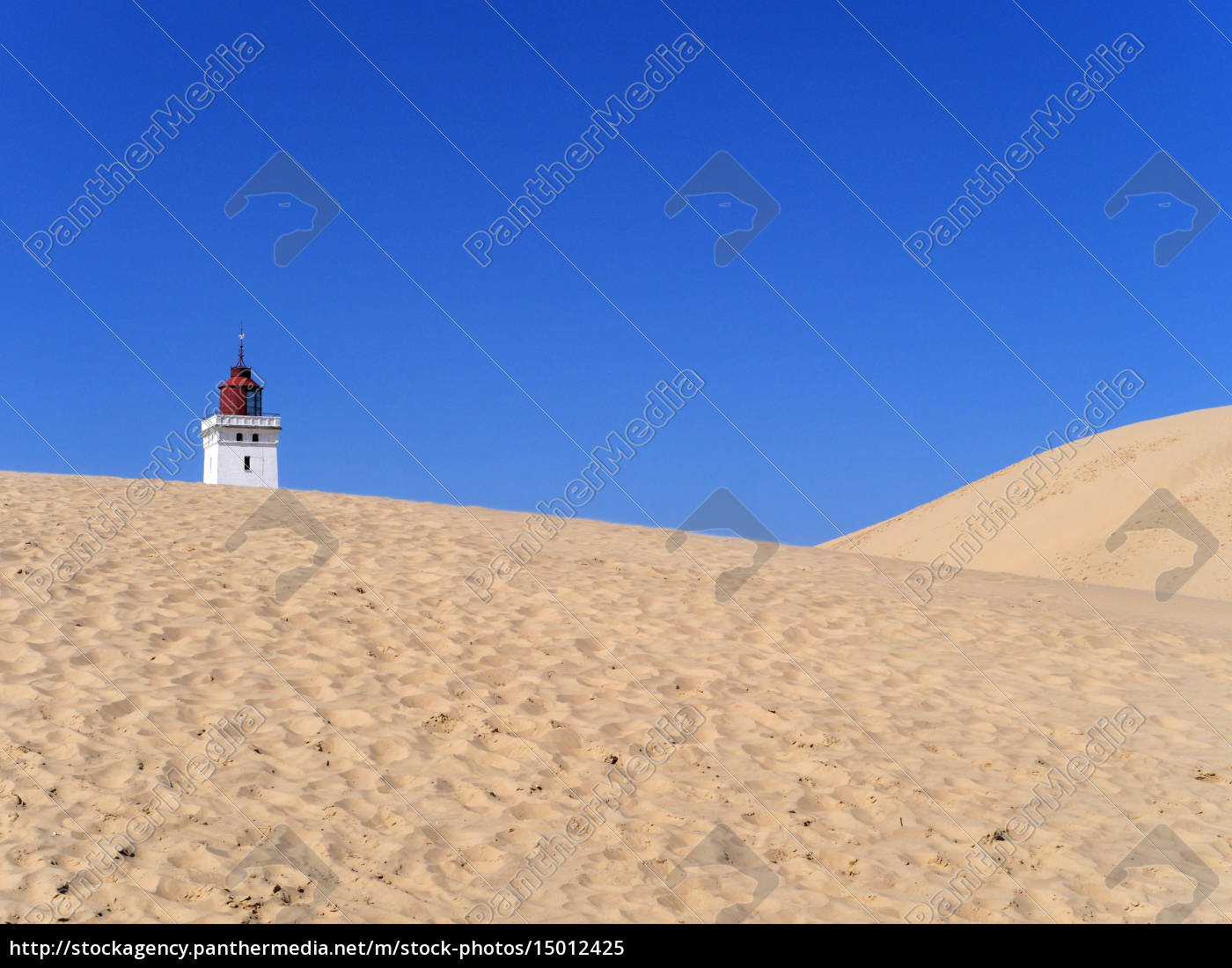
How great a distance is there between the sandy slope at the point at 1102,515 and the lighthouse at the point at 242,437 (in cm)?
3618

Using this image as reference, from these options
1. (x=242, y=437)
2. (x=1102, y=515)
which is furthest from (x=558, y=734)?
(x=242, y=437)

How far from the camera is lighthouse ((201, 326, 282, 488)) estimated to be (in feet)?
186

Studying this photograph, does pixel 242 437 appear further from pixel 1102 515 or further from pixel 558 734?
pixel 558 734

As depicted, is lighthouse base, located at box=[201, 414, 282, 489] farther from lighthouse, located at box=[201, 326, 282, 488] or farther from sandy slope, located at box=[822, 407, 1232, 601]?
sandy slope, located at box=[822, 407, 1232, 601]

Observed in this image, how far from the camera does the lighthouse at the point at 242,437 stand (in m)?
56.8

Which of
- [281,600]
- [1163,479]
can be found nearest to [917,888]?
[281,600]

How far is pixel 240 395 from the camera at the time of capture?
189 feet

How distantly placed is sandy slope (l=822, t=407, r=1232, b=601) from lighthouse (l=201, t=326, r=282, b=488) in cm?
3618

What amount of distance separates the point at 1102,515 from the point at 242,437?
46590 mm

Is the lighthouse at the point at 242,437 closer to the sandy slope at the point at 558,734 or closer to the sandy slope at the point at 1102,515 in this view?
the sandy slope at the point at 1102,515

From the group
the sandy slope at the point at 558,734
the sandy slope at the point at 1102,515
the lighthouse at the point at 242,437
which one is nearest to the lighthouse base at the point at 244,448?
the lighthouse at the point at 242,437

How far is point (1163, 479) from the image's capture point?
2653 centimetres

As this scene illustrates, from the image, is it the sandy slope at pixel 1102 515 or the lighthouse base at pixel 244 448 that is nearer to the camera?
the sandy slope at pixel 1102 515

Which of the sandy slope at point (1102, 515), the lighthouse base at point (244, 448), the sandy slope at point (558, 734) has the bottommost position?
the sandy slope at point (558, 734)
